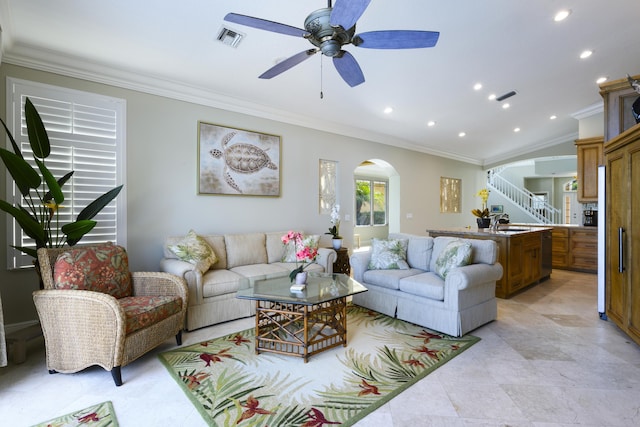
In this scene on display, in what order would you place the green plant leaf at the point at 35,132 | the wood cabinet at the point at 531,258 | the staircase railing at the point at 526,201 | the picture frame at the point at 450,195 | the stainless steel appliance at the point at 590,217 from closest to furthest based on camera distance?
the green plant leaf at the point at 35,132
the wood cabinet at the point at 531,258
the stainless steel appliance at the point at 590,217
the picture frame at the point at 450,195
the staircase railing at the point at 526,201

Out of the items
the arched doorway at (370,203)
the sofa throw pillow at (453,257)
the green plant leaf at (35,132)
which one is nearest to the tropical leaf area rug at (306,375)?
the sofa throw pillow at (453,257)

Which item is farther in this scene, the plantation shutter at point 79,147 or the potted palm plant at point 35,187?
the plantation shutter at point 79,147

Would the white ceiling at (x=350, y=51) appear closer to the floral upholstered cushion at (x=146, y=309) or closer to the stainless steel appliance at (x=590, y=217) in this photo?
the stainless steel appliance at (x=590, y=217)

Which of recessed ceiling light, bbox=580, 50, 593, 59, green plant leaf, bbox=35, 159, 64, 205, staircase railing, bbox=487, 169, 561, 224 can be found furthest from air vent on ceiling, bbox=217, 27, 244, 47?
staircase railing, bbox=487, 169, 561, 224

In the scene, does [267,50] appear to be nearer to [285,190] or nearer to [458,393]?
[285,190]

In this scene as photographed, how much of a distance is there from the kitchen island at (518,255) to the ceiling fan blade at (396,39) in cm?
322

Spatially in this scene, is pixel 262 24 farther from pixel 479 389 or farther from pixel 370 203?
pixel 370 203

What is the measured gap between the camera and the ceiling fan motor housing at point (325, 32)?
1825 mm

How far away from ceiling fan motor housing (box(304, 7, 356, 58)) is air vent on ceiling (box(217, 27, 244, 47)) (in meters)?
1.43

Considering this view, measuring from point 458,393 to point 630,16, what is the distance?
4.19 meters

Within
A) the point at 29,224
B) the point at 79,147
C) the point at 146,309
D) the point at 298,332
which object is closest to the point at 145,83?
the point at 79,147

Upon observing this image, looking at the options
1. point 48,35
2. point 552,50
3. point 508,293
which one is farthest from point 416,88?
point 48,35

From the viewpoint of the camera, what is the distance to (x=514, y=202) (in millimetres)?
11555

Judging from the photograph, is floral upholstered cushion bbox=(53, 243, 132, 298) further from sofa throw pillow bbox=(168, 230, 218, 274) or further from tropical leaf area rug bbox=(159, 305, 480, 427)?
tropical leaf area rug bbox=(159, 305, 480, 427)
